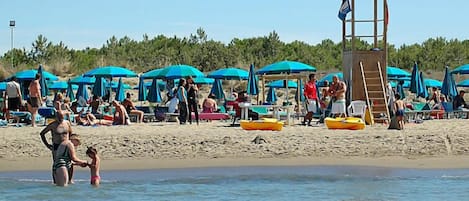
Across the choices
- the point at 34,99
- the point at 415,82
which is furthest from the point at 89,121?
the point at 415,82

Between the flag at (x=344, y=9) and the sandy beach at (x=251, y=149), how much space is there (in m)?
4.65

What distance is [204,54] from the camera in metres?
42.8

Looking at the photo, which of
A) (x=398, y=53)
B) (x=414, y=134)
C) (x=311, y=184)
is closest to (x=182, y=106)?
(x=414, y=134)

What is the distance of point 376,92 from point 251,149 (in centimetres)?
569

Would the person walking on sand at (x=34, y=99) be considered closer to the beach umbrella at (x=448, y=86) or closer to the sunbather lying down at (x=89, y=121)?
the sunbather lying down at (x=89, y=121)

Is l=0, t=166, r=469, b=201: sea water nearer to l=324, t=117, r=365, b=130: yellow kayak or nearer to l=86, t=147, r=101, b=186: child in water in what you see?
l=86, t=147, r=101, b=186: child in water

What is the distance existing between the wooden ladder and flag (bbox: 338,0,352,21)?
1.19 m

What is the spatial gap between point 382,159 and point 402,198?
9.78ft

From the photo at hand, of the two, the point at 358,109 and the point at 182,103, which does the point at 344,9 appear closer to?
the point at 358,109

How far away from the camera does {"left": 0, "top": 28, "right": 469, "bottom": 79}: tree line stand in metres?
41.6

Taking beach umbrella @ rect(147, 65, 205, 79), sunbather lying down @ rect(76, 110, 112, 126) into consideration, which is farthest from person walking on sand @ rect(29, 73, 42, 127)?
beach umbrella @ rect(147, 65, 205, 79)

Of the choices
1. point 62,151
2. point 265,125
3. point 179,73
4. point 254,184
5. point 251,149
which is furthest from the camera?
point 179,73

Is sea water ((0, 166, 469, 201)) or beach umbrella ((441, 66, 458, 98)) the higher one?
beach umbrella ((441, 66, 458, 98))

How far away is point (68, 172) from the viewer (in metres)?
Result: 13.0
